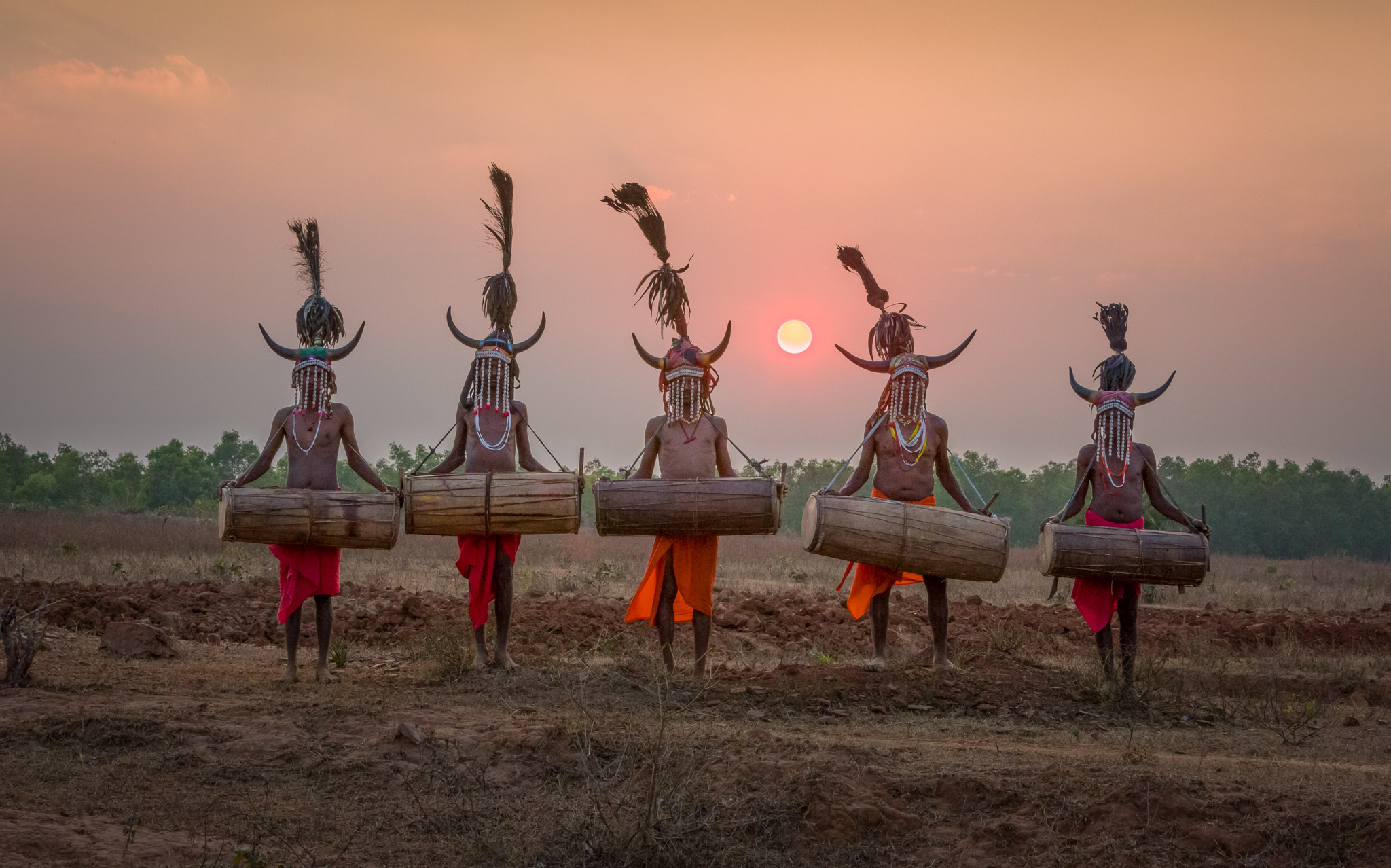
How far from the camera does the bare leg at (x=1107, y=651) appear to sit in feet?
26.3

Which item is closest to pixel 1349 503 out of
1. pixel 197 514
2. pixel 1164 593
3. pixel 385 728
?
pixel 1164 593

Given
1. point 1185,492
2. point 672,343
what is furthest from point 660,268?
point 1185,492

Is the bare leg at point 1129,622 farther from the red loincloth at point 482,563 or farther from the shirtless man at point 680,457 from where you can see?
the red loincloth at point 482,563

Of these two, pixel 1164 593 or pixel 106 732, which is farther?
pixel 1164 593

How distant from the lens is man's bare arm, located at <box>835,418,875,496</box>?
820 centimetres

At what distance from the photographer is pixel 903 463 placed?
8438 mm

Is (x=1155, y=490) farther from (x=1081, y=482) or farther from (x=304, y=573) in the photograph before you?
(x=304, y=573)

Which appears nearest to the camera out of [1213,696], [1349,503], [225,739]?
[225,739]

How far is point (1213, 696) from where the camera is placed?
28.5 feet

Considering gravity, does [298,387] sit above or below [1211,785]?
above

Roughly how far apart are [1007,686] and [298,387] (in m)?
5.52

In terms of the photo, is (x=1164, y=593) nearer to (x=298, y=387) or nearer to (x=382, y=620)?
(x=382, y=620)

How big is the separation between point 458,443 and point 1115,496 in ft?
16.0

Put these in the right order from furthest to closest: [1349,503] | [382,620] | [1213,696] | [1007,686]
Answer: [1349,503] → [382,620] → [1213,696] → [1007,686]
